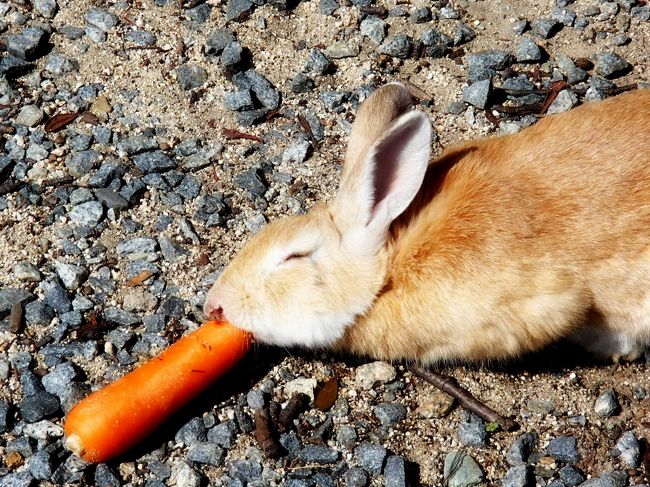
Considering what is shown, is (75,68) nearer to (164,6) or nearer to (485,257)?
(164,6)

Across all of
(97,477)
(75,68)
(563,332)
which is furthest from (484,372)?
(75,68)

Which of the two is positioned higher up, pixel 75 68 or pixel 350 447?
pixel 75 68

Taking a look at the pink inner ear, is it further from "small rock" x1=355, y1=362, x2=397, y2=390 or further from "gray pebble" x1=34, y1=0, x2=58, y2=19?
"gray pebble" x1=34, y1=0, x2=58, y2=19

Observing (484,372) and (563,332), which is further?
(484,372)

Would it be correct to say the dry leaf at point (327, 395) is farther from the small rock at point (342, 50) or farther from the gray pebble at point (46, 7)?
the gray pebble at point (46, 7)

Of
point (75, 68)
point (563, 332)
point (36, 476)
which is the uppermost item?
point (75, 68)

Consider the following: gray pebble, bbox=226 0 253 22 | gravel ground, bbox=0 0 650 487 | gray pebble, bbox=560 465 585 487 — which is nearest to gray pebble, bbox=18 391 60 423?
gravel ground, bbox=0 0 650 487

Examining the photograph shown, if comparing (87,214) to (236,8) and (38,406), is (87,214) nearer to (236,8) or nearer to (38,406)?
(38,406)
